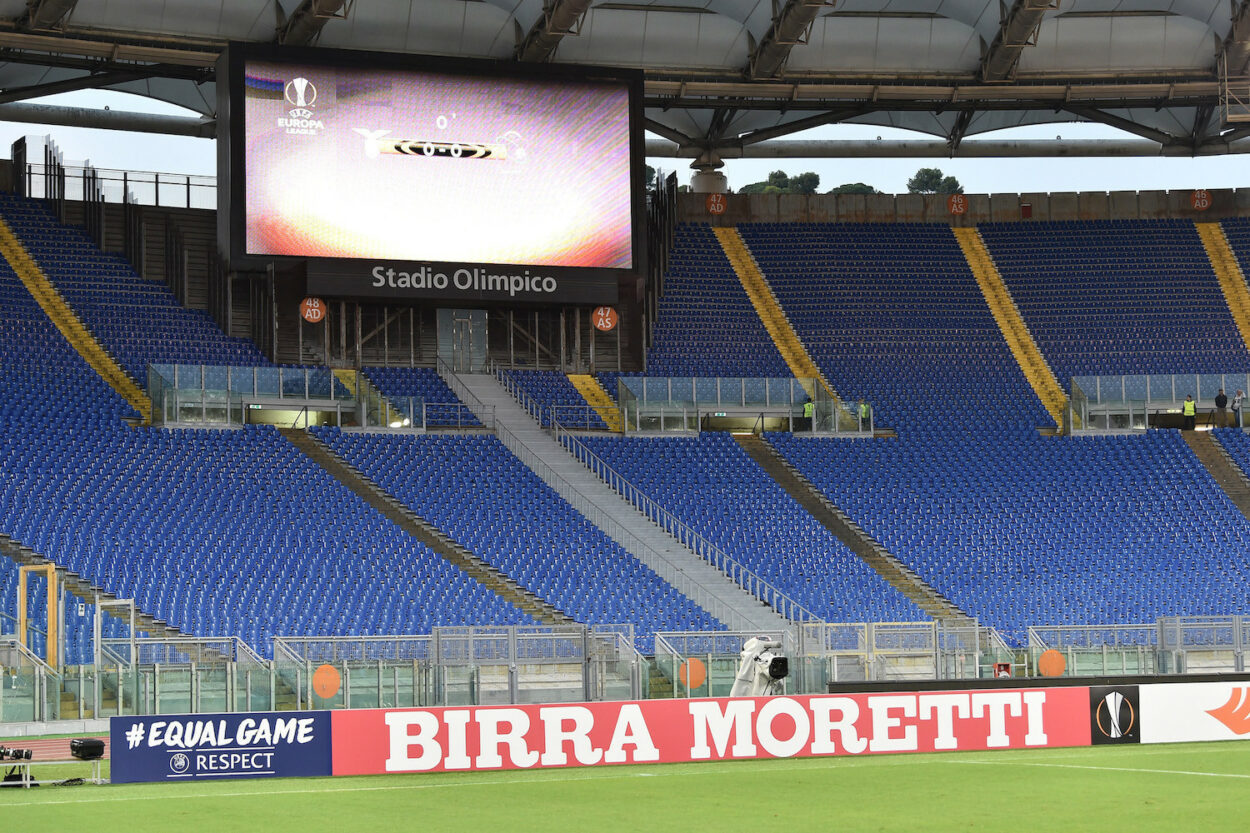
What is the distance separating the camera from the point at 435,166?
40.6m

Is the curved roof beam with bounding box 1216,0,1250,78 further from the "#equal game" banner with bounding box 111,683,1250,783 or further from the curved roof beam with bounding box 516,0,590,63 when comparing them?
the "#equal game" banner with bounding box 111,683,1250,783

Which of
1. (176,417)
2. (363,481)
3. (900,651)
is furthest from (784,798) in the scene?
(176,417)

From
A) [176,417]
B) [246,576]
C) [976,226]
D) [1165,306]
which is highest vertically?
[976,226]

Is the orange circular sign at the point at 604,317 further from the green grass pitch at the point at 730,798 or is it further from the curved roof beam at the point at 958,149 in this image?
the green grass pitch at the point at 730,798

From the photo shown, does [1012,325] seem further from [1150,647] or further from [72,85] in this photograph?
[72,85]

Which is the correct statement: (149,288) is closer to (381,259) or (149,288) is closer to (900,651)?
(381,259)

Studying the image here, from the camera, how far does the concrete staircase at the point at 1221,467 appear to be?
40.2 m

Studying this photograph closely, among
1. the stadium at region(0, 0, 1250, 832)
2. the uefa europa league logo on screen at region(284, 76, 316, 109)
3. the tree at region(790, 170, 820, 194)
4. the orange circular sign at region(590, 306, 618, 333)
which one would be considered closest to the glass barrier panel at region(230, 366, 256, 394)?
the stadium at region(0, 0, 1250, 832)

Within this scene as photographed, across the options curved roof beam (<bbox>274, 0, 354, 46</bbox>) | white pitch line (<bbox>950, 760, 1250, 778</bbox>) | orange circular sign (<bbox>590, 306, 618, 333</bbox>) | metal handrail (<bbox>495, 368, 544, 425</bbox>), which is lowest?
white pitch line (<bbox>950, 760, 1250, 778</bbox>)

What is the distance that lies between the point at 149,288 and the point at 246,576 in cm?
1502

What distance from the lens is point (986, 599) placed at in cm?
3484

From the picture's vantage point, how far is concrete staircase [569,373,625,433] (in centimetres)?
4234

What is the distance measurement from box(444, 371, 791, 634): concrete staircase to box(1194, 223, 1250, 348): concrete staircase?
67.1 feet

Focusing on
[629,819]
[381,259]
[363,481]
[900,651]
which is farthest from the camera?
[381,259]
